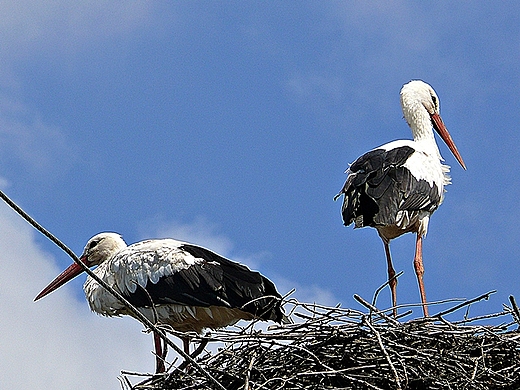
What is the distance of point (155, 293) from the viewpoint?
7090 millimetres

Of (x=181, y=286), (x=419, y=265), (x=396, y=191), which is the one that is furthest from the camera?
(x=419, y=265)

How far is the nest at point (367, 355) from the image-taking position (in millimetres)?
4520

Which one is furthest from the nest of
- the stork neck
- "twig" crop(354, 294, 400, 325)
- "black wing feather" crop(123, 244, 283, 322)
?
the stork neck

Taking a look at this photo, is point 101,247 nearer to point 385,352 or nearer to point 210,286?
point 210,286

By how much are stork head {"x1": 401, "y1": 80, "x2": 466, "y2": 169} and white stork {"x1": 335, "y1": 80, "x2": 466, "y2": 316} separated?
304 millimetres

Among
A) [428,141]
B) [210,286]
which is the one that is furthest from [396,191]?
[210,286]

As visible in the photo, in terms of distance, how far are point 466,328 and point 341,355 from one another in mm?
581

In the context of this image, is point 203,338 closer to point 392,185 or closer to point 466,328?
point 466,328

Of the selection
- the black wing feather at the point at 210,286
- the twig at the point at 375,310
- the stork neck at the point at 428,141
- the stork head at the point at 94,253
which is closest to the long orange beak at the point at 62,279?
the stork head at the point at 94,253

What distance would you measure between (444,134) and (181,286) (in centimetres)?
274

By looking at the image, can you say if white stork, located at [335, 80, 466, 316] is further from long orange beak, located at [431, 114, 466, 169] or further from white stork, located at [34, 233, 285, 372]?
white stork, located at [34, 233, 285, 372]

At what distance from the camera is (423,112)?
8.42 metres

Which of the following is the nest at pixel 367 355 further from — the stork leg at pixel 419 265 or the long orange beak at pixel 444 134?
the long orange beak at pixel 444 134

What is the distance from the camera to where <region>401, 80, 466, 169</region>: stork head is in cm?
835
